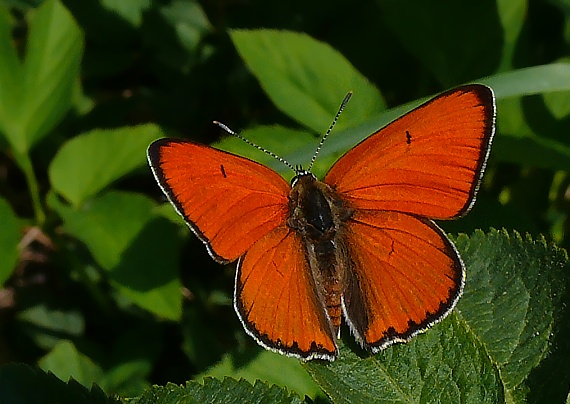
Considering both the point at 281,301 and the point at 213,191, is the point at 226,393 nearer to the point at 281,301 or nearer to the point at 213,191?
the point at 281,301

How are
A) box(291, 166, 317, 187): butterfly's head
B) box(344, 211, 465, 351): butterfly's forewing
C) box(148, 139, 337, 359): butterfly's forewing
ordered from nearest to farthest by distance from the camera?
box(344, 211, 465, 351): butterfly's forewing
box(148, 139, 337, 359): butterfly's forewing
box(291, 166, 317, 187): butterfly's head

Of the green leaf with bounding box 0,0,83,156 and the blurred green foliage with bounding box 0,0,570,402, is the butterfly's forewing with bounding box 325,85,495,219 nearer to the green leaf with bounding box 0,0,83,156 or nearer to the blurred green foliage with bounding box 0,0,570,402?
the blurred green foliage with bounding box 0,0,570,402

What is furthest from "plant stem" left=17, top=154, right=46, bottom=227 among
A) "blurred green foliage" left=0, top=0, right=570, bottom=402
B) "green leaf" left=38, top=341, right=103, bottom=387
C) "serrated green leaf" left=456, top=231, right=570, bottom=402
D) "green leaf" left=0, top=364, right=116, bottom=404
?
"serrated green leaf" left=456, top=231, right=570, bottom=402

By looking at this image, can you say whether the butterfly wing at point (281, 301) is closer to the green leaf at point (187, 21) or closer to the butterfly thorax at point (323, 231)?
the butterfly thorax at point (323, 231)

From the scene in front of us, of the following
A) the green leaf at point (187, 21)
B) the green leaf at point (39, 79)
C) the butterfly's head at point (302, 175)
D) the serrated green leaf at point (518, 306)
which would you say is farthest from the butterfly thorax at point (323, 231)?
the green leaf at point (187, 21)

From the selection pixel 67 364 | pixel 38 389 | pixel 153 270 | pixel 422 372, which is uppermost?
pixel 422 372

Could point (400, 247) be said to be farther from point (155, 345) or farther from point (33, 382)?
point (155, 345)

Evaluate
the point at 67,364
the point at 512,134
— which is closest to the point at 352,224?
the point at 512,134
